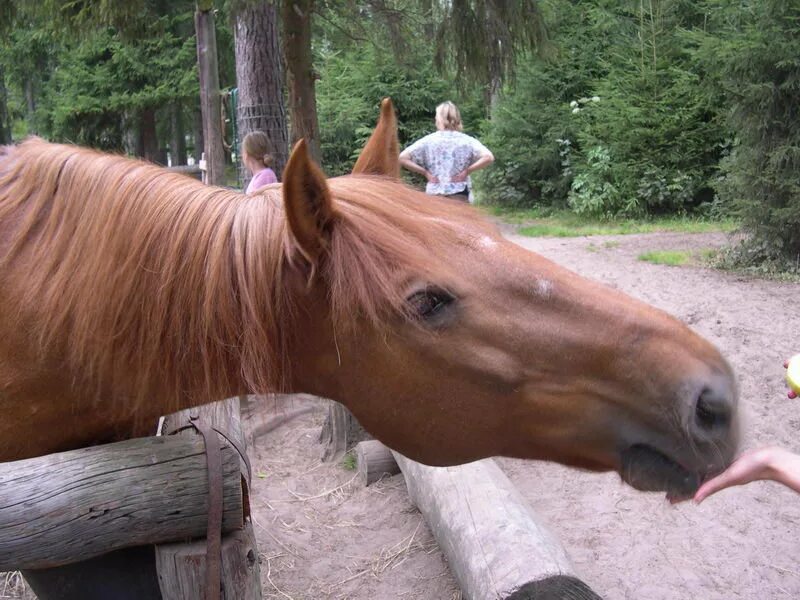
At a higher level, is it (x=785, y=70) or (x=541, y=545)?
(x=785, y=70)

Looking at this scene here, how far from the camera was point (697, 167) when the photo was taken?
14.3 m

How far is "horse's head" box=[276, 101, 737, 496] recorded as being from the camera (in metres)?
1.31

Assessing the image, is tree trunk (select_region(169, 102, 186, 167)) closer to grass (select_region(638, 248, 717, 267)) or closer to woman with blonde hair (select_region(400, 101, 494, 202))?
grass (select_region(638, 248, 717, 267))

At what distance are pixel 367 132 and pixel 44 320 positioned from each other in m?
17.6

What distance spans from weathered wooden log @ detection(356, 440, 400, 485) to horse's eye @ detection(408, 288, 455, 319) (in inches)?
127

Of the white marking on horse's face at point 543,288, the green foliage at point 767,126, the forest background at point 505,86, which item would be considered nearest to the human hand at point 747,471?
the white marking on horse's face at point 543,288

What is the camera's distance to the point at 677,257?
9.38 meters

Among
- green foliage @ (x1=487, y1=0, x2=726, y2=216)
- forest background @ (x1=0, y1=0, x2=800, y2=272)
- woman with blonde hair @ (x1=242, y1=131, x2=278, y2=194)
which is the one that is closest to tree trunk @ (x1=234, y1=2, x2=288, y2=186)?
forest background @ (x1=0, y1=0, x2=800, y2=272)

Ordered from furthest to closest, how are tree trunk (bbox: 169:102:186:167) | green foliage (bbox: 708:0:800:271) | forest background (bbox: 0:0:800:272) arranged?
1. tree trunk (bbox: 169:102:186:167)
2. green foliage (bbox: 708:0:800:271)
3. forest background (bbox: 0:0:800:272)

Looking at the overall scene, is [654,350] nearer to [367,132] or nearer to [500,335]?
[500,335]

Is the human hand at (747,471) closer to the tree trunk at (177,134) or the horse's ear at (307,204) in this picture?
the horse's ear at (307,204)

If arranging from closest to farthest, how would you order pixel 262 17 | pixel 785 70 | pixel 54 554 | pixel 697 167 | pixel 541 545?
pixel 54 554
pixel 541 545
pixel 262 17
pixel 785 70
pixel 697 167

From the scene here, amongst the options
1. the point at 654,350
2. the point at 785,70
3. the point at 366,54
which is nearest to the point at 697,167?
the point at 785,70

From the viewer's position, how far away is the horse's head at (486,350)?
1.31 metres
